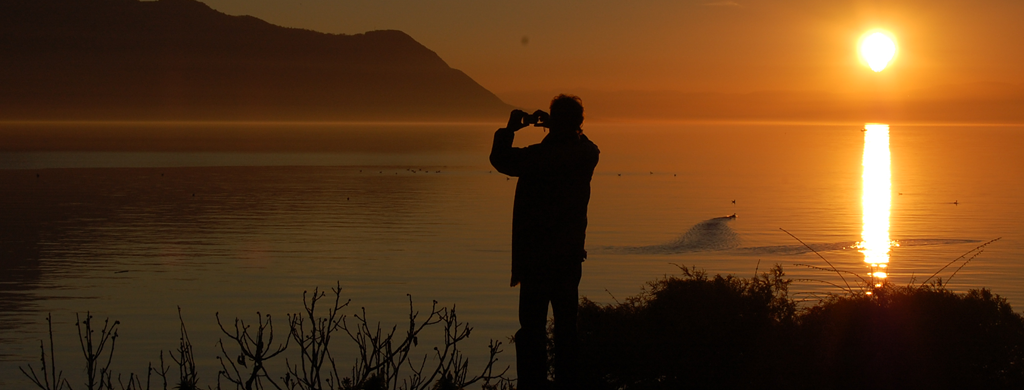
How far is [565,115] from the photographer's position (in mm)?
5523

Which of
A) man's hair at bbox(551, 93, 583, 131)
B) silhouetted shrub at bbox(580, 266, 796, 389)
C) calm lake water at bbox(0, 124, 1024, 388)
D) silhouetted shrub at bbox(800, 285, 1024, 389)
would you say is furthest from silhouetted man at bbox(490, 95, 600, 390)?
calm lake water at bbox(0, 124, 1024, 388)

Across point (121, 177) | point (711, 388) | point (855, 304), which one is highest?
point (121, 177)

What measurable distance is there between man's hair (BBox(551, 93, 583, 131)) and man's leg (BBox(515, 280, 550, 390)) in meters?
0.97

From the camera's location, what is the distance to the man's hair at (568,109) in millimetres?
5527

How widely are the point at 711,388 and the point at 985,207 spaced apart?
1299 inches

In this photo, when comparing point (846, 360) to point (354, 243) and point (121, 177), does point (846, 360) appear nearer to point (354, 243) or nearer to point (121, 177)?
point (354, 243)

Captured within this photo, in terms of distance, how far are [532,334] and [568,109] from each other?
1.34 m

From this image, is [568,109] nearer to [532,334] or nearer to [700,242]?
[532,334]

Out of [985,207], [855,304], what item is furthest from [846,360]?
[985,207]

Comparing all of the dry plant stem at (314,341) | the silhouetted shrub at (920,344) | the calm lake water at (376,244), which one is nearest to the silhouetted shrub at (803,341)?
the silhouetted shrub at (920,344)

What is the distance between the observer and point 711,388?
20.8ft

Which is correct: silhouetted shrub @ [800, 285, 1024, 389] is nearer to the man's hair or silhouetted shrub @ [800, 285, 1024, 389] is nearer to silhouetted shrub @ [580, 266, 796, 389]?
silhouetted shrub @ [580, 266, 796, 389]

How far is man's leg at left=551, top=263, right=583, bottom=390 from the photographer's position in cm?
555

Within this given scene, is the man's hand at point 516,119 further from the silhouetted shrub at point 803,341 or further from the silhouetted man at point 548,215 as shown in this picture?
the silhouetted shrub at point 803,341
